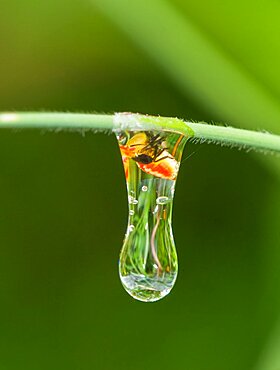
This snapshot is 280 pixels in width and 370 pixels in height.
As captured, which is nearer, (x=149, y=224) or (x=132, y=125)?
(x=132, y=125)

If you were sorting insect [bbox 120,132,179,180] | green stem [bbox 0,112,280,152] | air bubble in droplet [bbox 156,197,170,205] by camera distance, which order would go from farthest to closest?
air bubble in droplet [bbox 156,197,170,205] < insect [bbox 120,132,179,180] < green stem [bbox 0,112,280,152]

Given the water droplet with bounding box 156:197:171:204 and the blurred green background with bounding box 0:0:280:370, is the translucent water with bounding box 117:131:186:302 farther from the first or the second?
the blurred green background with bounding box 0:0:280:370

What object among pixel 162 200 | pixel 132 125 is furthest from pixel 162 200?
pixel 132 125

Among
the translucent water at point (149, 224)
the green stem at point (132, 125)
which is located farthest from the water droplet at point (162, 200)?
the green stem at point (132, 125)

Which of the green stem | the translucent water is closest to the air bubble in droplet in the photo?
the translucent water

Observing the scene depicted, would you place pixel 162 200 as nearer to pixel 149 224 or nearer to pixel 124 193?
pixel 149 224

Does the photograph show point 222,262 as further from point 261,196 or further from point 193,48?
point 193,48
